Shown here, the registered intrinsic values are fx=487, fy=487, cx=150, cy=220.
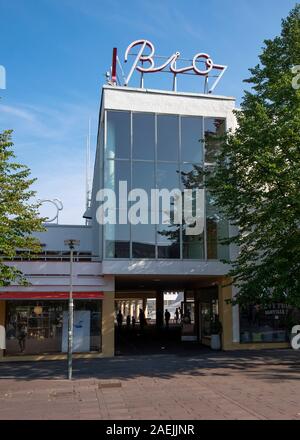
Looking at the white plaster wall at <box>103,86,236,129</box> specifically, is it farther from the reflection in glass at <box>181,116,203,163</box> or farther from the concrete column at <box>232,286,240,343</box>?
the concrete column at <box>232,286,240,343</box>

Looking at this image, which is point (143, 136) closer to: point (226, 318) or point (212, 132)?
point (212, 132)

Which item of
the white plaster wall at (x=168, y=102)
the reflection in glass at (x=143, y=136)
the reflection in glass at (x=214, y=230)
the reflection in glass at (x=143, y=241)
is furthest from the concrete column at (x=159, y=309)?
the white plaster wall at (x=168, y=102)

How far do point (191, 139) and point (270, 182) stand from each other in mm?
7429

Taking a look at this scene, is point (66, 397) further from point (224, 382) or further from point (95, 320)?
point (95, 320)

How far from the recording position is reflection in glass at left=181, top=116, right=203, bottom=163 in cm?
2289

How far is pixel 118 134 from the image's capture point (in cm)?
2247

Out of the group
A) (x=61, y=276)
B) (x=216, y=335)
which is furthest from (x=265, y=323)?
(x=61, y=276)

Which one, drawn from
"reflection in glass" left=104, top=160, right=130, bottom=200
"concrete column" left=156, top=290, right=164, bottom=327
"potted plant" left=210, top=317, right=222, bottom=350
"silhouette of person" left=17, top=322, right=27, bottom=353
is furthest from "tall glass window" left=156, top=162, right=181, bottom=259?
"concrete column" left=156, top=290, right=164, bottom=327

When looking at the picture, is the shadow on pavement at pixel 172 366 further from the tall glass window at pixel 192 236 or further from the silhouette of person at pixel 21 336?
the tall glass window at pixel 192 236

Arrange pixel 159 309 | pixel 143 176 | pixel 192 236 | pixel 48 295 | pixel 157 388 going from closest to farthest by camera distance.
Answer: pixel 157 388
pixel 48 295
pixel 143 176
pixel 192 236
pixel 159 309

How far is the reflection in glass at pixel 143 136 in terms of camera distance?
2241 cm

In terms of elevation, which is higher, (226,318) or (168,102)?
(168,102)

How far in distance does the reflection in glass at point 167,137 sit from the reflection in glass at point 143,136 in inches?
13.1

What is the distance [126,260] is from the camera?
69.8ft
